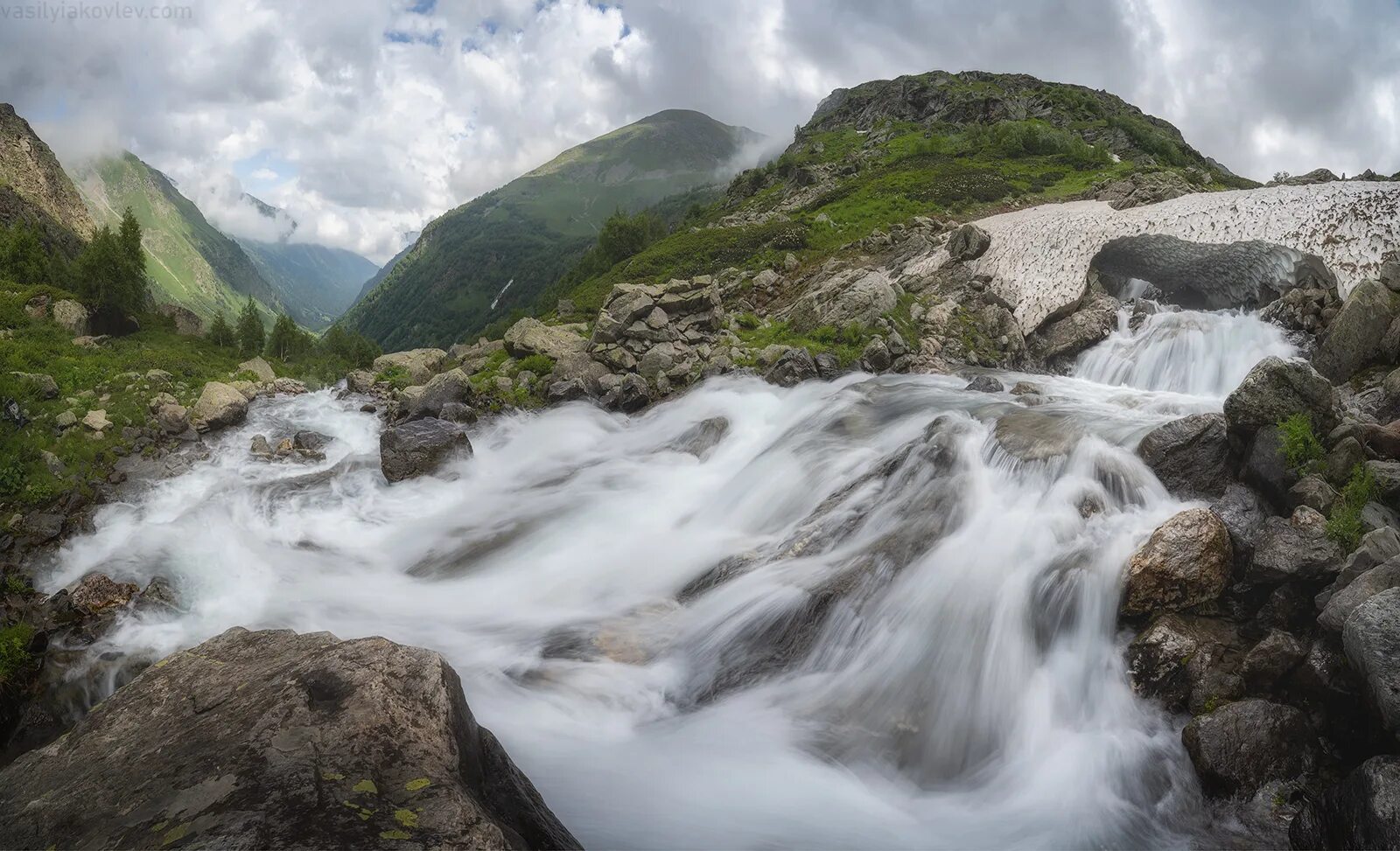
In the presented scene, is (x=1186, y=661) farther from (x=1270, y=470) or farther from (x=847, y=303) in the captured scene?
(x=847, y=303)

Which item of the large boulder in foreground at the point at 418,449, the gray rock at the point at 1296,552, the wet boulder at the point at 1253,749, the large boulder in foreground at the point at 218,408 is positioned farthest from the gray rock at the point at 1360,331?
the large boulder in foreground at the point at 218,408

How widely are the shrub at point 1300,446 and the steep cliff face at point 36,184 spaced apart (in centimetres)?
10570

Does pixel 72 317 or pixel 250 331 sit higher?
pixel 250 331

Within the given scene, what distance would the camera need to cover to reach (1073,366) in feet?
80.5

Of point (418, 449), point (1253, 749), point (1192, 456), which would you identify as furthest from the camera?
point (418, 449)

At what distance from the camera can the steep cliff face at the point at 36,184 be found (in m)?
77.3

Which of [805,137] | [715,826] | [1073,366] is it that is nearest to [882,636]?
[715,826]

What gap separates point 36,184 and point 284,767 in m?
133

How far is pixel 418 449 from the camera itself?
20734mm

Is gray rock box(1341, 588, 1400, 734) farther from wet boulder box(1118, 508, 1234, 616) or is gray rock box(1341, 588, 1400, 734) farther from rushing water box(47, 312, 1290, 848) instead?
wet boulder box(1118, 508, 1234, 616)

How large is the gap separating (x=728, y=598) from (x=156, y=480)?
18590mm

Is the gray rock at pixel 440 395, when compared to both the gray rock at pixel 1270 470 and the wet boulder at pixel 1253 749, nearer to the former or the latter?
the gray rock at pixel 1270 470

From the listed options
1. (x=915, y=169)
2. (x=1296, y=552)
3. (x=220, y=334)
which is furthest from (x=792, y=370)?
(x=915, y=169)

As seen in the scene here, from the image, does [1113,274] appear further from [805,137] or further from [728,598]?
[805,137]
